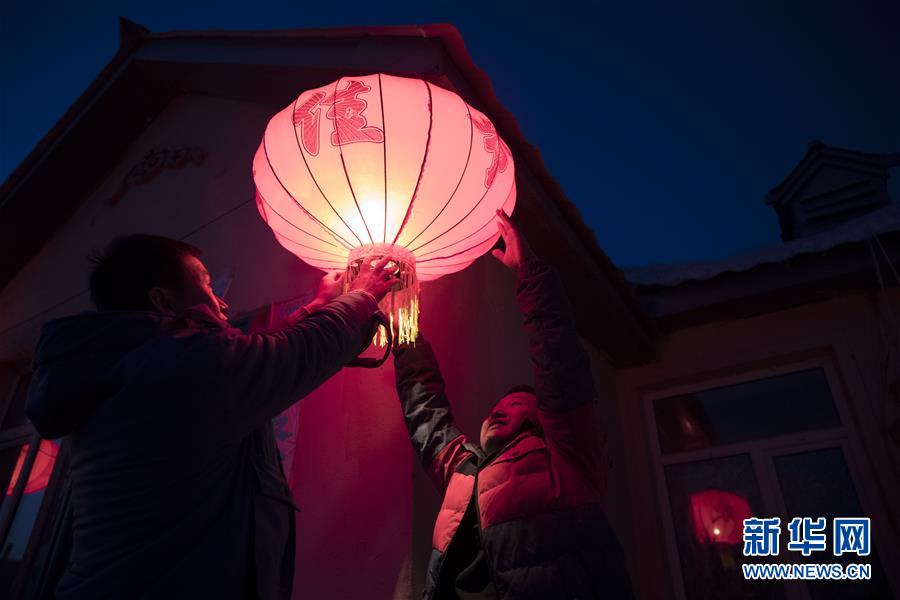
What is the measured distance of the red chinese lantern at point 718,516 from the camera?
437 cm

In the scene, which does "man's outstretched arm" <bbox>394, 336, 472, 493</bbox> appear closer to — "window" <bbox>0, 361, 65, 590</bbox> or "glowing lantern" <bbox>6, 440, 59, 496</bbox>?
"window" <bbox>0, 361, 65, 590</bbox>

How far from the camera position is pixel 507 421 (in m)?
2.12

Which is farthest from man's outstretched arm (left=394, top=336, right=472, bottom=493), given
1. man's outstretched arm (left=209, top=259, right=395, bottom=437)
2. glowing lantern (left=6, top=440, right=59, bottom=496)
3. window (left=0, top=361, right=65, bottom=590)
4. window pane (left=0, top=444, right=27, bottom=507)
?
window pane (left=0, top=444, right=27, bottom=507)

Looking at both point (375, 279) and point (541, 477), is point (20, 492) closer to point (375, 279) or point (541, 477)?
point (375, 279)

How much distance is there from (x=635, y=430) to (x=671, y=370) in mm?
643

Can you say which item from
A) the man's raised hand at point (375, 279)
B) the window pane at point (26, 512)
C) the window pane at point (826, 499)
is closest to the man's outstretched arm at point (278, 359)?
the man's raised hand at point (375, 279)

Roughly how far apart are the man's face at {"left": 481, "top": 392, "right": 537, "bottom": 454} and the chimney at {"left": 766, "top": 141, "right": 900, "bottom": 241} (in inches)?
221

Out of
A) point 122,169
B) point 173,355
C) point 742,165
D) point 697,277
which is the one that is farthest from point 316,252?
point 742,165

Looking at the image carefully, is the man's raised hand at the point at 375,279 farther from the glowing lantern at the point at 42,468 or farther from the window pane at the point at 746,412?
the window pane at the point at 746,412

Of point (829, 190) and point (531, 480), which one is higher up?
point (829, 190)

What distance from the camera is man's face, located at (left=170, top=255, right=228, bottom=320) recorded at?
1.70 m

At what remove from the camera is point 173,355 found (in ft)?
4.39

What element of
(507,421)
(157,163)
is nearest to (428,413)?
(507,421)

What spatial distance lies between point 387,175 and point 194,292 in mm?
770
